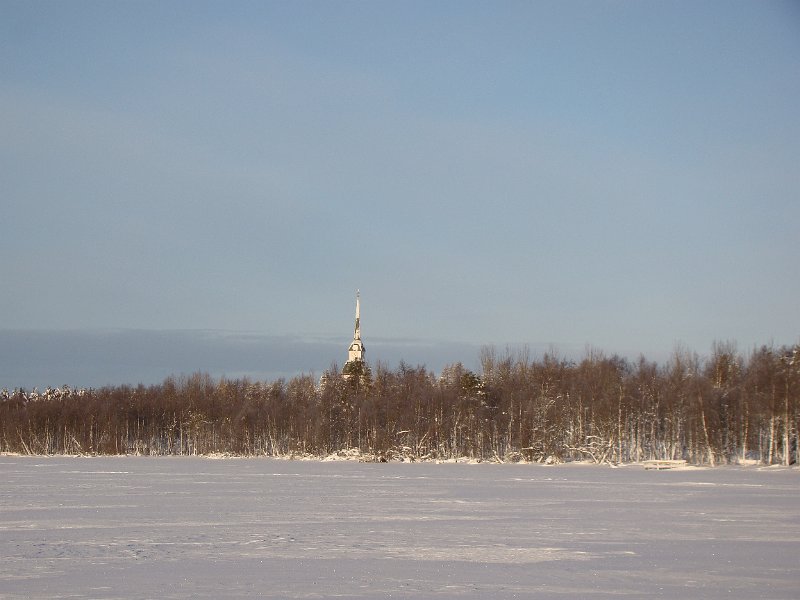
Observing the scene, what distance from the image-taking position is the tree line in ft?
193

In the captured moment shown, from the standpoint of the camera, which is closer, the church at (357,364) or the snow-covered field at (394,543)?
the snow-covered field at (394,543)

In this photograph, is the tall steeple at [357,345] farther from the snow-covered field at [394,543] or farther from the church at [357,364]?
the snow-covered field at [394,543]

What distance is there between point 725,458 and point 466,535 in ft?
148

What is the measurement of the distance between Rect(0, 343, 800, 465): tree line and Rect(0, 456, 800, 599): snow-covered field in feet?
94.5

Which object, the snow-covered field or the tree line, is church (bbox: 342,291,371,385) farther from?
the snow-covered field

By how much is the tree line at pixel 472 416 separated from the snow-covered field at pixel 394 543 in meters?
28.8

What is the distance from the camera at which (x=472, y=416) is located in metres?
70.3

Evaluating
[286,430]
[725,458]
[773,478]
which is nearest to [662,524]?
[773,478]

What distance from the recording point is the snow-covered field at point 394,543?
1229 cm

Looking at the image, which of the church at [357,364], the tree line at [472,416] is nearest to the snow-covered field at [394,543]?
the tree line at [472,416]

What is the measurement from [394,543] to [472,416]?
2127 inches

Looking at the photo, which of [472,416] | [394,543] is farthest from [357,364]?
[394,543]

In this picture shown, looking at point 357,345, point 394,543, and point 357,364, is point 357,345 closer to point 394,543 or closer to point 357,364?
point 357,364

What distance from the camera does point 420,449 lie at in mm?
70188
